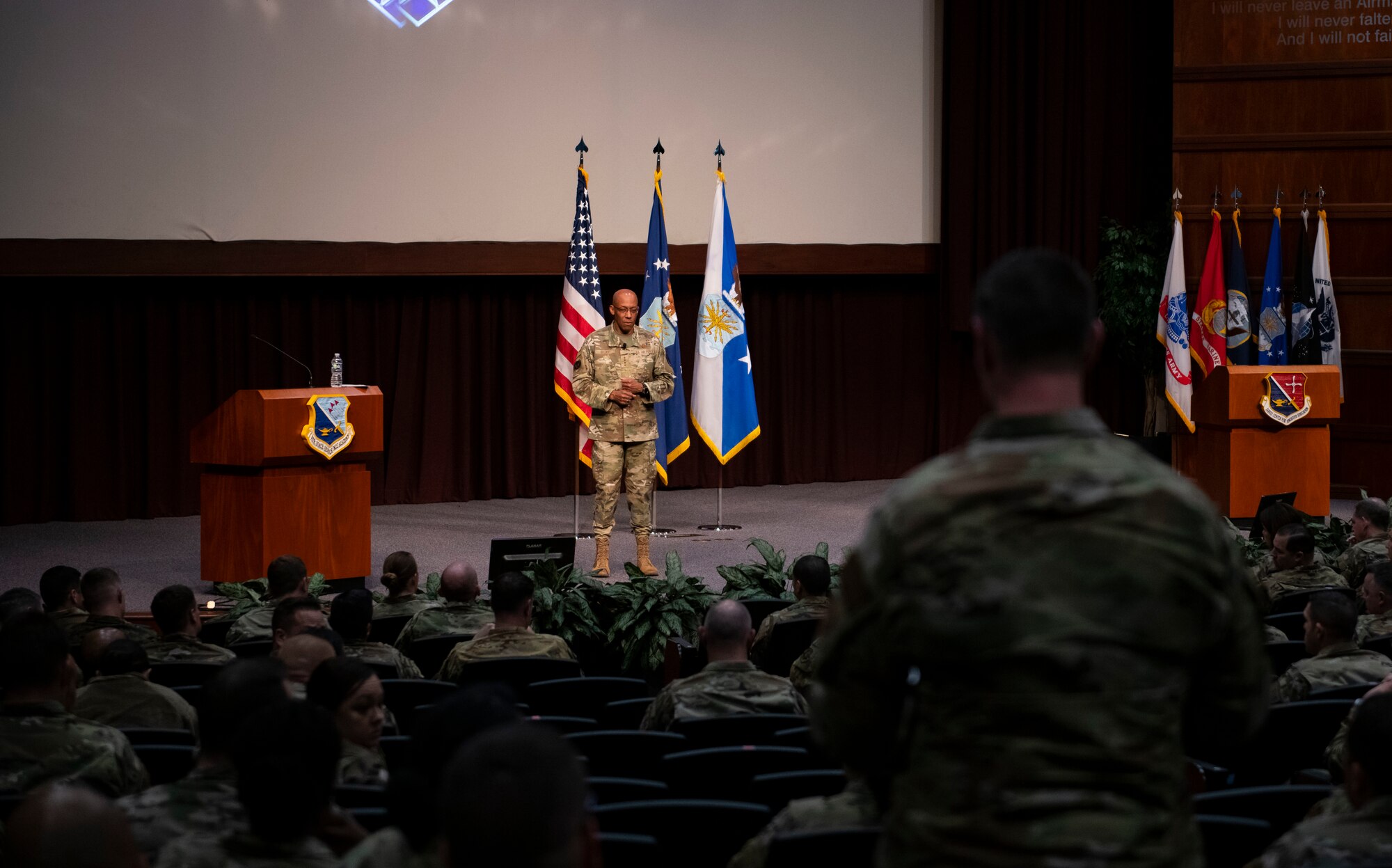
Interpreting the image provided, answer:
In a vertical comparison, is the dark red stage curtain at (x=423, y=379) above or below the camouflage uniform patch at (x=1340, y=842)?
above

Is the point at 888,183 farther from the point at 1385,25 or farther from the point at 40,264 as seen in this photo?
the point at 40,264

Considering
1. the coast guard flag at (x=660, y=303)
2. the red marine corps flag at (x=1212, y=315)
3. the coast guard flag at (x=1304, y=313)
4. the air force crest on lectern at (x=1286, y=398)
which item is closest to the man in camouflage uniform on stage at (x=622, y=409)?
the coast guard flag at (x=660, y=303)

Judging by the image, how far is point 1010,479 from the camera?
5.52 ft

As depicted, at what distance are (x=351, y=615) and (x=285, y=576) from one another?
2.88 feet

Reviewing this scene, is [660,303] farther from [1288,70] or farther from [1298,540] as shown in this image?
[1288,70]

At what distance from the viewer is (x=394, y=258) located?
1134cm

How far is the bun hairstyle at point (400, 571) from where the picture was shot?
19.6 feet

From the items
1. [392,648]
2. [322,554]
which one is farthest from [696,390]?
[392,648]

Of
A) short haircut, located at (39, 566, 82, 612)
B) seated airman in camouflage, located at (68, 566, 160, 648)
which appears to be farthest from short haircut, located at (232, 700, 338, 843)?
short haircut, located at (39, 566, 82, 612)

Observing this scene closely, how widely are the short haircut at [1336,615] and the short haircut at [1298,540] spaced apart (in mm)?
1703

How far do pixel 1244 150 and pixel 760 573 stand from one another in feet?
23.9

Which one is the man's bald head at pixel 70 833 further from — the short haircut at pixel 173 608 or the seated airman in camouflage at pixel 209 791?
the short haircut at pixel 173 608

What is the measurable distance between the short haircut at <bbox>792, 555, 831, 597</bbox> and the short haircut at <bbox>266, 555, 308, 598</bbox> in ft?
6.38

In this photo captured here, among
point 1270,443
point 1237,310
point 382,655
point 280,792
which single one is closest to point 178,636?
point 382,655
